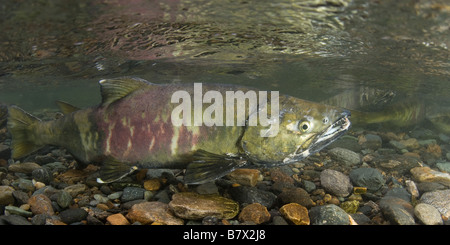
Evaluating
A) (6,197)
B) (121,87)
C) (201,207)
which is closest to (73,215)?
(6,197)

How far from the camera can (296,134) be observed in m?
3.52

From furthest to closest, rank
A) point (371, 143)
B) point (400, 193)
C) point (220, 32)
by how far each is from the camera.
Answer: point (371, 143) → point (220, 32) → point (400, 193)

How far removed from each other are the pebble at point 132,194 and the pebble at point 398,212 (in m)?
3.62

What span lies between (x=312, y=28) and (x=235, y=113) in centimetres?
525

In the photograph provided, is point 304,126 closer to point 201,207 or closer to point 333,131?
point 333,131

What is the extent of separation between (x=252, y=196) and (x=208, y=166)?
91 centimetres

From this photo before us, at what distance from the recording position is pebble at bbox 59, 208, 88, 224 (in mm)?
3379

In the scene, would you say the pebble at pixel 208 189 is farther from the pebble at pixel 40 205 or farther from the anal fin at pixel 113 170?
the pebble at pixel 40 205

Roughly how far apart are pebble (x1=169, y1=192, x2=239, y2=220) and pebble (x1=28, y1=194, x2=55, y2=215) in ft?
5.54

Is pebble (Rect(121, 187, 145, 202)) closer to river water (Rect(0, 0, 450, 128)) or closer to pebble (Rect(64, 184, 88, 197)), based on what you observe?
pebble (Rect(64, 184, 88, 197))

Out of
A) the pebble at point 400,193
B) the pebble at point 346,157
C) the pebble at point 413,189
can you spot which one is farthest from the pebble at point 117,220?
the pebble at point 346,157

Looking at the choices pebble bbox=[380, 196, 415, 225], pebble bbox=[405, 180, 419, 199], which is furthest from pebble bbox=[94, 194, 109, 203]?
pebble bbox=[405, 180, 419, 199]
